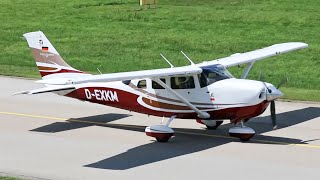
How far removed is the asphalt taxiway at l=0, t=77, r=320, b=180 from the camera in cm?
1758

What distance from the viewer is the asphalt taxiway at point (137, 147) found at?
17578mm

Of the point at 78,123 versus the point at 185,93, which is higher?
the point at 185,93

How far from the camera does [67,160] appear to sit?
61.4ft

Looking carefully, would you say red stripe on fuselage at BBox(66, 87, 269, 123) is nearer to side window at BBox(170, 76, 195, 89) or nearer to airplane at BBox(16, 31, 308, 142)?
airplane at BBox(16, 31, 308, 142)

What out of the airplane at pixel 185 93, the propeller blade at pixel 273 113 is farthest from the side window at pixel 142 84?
the propeller blade at pixel 273 113

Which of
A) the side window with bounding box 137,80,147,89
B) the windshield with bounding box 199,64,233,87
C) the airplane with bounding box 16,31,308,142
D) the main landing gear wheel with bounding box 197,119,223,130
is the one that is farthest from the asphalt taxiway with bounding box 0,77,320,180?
the windshield with bounding box 199,64,233,87

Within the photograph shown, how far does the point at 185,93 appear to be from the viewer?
20.3 meters

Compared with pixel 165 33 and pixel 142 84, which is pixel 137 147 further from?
pixel 165 33

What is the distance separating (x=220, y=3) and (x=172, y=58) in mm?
13144

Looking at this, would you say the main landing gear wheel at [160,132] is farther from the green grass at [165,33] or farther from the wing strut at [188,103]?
the green grass at [165,33]

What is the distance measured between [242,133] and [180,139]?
1.77 meters

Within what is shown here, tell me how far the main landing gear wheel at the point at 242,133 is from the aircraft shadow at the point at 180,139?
0.22 metres

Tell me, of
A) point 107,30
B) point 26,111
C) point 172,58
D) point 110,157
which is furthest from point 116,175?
point 107,30

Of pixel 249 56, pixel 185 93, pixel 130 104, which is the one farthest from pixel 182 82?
pixel 249 56
